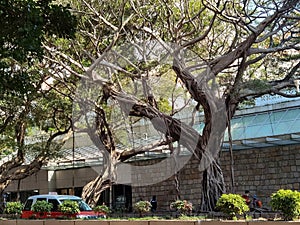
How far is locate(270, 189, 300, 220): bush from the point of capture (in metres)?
9.62

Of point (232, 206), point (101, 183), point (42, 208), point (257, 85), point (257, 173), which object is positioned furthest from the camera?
point (257, 173)

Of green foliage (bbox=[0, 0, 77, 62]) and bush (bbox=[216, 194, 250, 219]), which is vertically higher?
green foliage (bbox=[0, 0, 77, 62])

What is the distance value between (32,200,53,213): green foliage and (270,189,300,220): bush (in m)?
9.21

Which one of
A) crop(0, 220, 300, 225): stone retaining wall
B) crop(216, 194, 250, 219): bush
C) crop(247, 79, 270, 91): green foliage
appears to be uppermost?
Answer: crop(247, 79, 270, 91): green foliage

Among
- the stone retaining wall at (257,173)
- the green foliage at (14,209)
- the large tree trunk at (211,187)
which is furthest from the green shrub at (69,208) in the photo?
the stone retaining wall at (257,173)

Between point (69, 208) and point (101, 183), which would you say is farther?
point (101, 183)

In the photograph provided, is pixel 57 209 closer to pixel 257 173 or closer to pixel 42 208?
pixel 42 208

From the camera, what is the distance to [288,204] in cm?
967

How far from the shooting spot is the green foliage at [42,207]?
1639 cm

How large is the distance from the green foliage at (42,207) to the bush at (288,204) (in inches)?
363

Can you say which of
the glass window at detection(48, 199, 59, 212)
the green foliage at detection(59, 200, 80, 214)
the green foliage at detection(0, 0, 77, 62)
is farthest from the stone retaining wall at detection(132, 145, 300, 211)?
the green foliage at detection(0, 0, 77, 62)

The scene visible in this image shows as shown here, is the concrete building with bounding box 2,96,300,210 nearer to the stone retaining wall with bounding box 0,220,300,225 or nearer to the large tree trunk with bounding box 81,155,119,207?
the large tree trunk with bounding box 81,155,119,207

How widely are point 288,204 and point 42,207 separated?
9.76 m

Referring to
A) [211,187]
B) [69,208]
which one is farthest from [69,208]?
[211,187]
